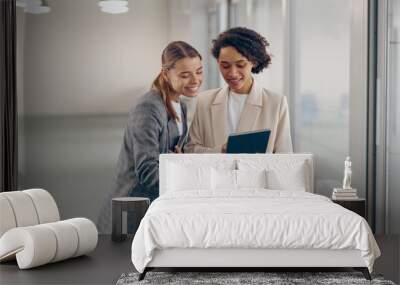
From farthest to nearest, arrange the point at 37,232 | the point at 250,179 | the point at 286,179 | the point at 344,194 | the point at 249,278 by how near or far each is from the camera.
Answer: the point at 344,194 → the point at 286,179 → the point at 250,179 → the point at 37,232 → the point at 249,278

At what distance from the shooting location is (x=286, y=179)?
722cm

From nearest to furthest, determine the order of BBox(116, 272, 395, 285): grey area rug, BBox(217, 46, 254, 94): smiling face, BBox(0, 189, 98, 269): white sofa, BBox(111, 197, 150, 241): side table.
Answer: BBox(116, 272, 395, 285): grey area rug
BBox(0, 189, 98, 269): white sofa
BBox(111, 197, 150, 241): side table
BBox(217, 46, 254, 94): smiling face

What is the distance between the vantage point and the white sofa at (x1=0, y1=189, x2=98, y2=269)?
230 inches

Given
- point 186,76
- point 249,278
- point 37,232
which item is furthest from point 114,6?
point 249,278

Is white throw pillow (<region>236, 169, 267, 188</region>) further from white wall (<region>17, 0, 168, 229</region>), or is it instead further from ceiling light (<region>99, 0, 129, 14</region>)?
ceiling light (<region>99, 0, 129, 14</region>)

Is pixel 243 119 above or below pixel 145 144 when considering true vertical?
above

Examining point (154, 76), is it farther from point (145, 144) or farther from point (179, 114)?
point (145, 144)

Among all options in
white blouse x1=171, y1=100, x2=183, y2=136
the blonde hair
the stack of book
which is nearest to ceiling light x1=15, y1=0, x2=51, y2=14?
the blonde hair

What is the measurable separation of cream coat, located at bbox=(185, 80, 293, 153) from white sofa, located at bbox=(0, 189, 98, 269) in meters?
1.92

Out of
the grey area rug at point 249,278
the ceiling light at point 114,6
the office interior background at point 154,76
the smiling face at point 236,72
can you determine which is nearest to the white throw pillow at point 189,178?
the office interior background at point 154,76

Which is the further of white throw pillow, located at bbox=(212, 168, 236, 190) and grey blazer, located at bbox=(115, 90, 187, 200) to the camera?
grey blazer, located at bbox=(115, 90, 187, 200)

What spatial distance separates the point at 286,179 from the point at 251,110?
1015 mm

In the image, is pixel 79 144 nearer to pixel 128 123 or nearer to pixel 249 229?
pixel 128 123

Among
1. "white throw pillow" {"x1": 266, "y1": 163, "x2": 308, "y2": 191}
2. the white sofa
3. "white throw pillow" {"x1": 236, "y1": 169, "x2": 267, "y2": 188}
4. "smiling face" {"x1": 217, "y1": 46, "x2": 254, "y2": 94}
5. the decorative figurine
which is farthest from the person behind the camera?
"smiling face" {"x1": 217, "y1": 46, "x2": 254, "y2": 94}
